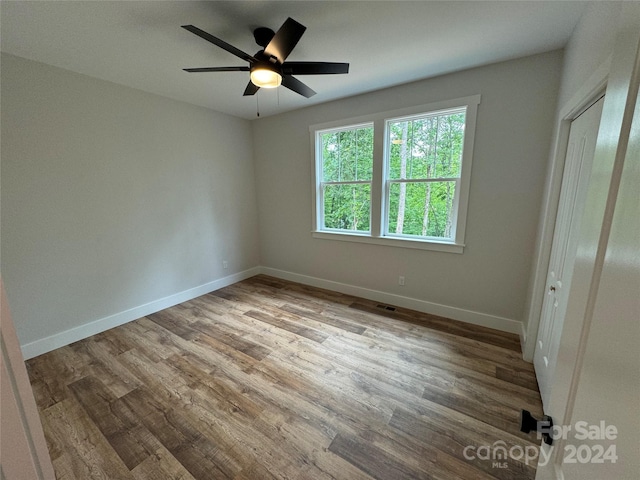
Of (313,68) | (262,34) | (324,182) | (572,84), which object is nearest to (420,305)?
(324,182)

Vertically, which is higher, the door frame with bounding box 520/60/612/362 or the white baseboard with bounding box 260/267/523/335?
the door frame with bounding box 520/60/612/362

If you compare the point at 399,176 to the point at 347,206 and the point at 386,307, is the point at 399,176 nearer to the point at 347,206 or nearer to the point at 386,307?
the point at 347,206

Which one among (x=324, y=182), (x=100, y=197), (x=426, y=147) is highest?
(x=426, y=147)

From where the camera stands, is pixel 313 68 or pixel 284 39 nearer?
pixel 284 39

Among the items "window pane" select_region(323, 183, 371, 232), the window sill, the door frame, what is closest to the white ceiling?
the door frame

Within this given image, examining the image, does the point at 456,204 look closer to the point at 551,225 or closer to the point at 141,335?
the point at 551,225

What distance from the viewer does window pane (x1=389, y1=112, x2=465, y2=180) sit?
2711 mm

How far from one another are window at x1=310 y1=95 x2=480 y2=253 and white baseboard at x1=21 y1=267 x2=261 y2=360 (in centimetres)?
193

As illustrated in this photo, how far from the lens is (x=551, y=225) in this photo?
1970mm

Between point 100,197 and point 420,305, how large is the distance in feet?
12.5

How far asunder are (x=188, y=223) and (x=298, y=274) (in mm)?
1803

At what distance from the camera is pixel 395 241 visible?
3154 mm

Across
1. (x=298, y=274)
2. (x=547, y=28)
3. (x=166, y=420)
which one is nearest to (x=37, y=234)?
(x=166, y=420)

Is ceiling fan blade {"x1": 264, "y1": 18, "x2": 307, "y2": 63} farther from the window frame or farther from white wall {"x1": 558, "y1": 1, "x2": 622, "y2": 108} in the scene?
the window frame
